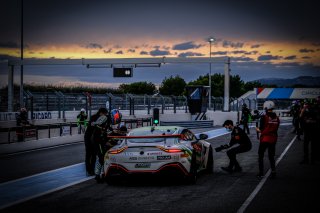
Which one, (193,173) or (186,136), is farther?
(186,136)

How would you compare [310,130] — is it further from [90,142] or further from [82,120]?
[82,120]

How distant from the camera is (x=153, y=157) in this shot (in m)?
11.2

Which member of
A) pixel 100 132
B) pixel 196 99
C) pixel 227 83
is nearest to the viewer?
pixel 100 132

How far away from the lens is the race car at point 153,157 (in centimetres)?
1116

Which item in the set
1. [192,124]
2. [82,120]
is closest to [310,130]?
[82,120]

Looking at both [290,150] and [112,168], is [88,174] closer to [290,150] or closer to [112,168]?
[112,168]

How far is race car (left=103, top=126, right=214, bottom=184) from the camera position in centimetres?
1116

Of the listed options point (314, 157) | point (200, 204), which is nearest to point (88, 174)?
point (200, 204)

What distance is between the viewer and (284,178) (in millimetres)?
12906

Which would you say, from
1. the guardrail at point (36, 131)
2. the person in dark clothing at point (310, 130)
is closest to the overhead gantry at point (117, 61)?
the guardrail at point (36, 131)

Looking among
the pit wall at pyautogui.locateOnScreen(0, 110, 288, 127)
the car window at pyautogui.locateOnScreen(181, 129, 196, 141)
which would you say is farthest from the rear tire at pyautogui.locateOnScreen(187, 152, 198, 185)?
the pit wall at pyautogui.locateOnScreen(0, 110, 288, 127)

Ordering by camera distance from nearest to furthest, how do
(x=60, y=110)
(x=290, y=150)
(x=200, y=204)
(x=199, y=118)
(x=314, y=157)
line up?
(x=200, y=204) < (x=314, y=157) < (x=290, y=150) < (x=60, y=110) < (x=199, y=118)

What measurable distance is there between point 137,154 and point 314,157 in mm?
7276

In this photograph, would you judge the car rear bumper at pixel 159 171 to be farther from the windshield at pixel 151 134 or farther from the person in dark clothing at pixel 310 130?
the person in dark clothing at pixel 310 130
